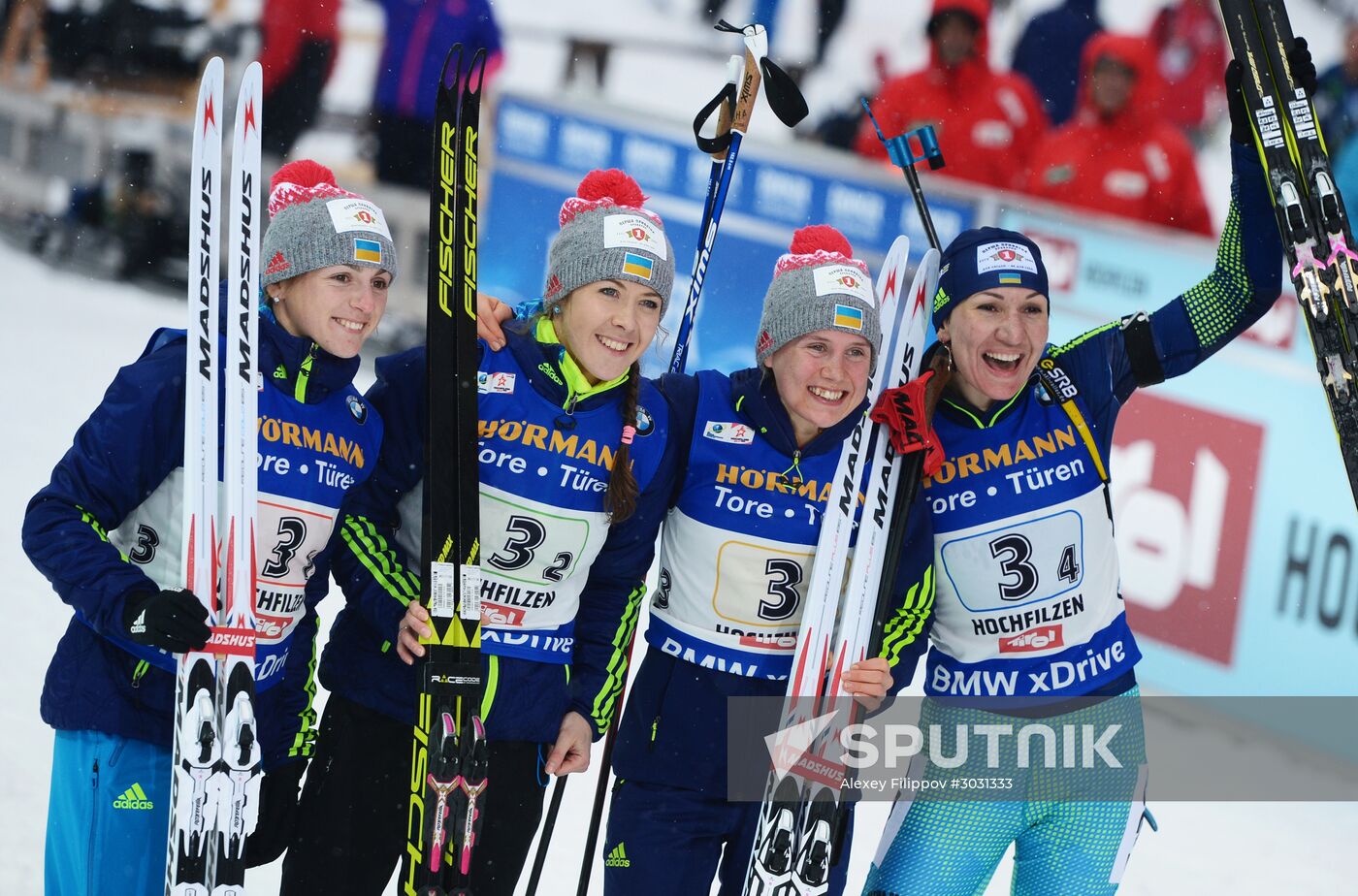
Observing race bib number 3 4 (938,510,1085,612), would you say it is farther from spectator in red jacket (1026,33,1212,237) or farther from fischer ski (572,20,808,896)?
spectator in red jacket (1026,33,1212,237)

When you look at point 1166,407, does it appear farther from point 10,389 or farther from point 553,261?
point 10,389

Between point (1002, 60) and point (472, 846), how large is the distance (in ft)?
25.6

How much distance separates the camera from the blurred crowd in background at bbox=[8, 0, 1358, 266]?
7285 mm

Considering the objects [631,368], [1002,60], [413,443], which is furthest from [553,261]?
[1002,60]

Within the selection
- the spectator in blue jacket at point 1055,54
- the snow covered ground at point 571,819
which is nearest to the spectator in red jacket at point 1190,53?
the spectator in blue jacket at point 1055,54

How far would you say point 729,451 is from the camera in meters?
3.03

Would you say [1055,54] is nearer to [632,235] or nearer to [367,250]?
[632,235]

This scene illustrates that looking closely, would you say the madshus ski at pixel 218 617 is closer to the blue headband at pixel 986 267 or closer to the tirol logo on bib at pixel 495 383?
the tirol logo on bib at pixel 495 383

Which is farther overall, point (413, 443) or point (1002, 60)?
point (1002, 60)

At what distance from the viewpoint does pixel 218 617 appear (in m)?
2.77

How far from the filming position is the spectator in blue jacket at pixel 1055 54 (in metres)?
8.29

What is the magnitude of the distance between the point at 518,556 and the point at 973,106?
5.45 metres

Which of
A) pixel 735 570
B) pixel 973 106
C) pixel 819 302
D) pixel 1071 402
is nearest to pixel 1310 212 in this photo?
pixel 1071 402

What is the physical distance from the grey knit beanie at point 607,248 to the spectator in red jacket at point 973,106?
16.2 feet
